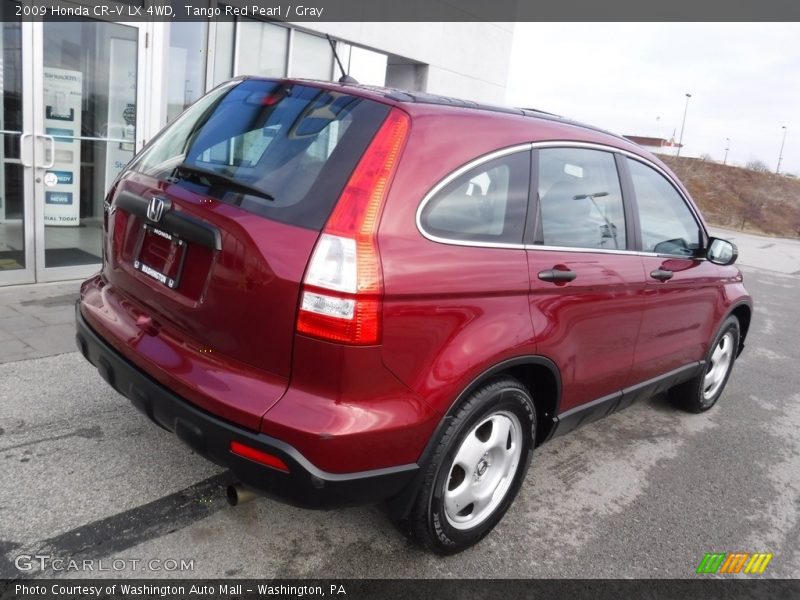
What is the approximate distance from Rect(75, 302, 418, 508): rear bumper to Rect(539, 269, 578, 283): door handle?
980 millimetres

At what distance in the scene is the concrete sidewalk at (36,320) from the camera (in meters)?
4.54

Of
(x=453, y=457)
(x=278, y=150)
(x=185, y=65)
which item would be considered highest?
(x=185, y=65)

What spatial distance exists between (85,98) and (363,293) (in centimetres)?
562

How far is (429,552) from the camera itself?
9.02 feet

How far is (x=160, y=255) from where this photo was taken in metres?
2.57

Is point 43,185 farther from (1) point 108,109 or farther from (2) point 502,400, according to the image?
(2) point 502,400

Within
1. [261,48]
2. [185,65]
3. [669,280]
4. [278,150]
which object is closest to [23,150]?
[185,65]

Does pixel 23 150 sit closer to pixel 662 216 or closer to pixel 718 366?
pixel 662 216

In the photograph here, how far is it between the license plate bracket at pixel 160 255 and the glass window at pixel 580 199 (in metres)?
1.51

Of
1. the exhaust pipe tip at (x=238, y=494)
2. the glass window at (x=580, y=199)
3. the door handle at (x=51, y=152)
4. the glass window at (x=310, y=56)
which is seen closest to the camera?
the exhaust pipe tip at (x=238, y=494)

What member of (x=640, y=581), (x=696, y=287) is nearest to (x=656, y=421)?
(x=696, y=287)

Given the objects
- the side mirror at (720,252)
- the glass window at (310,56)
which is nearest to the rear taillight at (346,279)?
the side mirror at (720,252)

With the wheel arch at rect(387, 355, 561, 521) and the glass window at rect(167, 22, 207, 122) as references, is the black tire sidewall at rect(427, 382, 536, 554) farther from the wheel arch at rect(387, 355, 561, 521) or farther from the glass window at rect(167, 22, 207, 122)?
the glass window at rect(167, 22, 207, 122)

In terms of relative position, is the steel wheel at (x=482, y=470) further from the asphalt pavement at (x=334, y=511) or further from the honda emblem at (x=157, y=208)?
the honda emblem at (x=157, y=208)
